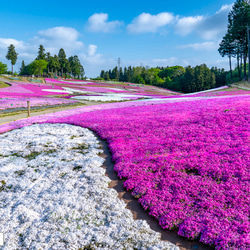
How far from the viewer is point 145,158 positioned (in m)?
9.12

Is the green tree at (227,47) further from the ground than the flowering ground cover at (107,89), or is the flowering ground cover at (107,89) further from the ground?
the green tree at (227,47)

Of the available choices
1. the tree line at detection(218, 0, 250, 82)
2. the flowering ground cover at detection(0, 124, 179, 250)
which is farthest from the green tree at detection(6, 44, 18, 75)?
the flowering ground cover at detection(0, 124, 179, 250)

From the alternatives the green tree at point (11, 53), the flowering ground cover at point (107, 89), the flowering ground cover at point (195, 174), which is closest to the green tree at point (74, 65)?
the green tree at point (11, 53)

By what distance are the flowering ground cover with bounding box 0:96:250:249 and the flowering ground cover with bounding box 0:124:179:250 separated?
0.83 metres

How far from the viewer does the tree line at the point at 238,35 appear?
5383cm

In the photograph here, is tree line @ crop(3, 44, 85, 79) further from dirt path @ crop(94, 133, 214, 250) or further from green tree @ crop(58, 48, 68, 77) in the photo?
dirt path @ crop(94, 133, 214, 250)

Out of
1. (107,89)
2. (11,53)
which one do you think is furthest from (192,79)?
(11,53)

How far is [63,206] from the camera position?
20.7 feet

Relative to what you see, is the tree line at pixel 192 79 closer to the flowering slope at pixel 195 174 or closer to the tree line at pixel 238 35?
the tree line at pixel 238 35

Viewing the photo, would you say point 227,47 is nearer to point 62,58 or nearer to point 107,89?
point 107,89

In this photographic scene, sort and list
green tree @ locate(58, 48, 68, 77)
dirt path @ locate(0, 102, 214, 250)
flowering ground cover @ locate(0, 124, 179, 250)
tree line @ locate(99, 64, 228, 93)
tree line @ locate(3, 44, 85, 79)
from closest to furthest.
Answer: dirt path @ locate(0, 102, 214, 250) < flowering ground cover @ locate(0, 124, 179, 250) < tree line @ locate(99, 64, 228, 93) < tree line @ locate(3, 44, 85, 79) < green tree @ locate(58, 48, 68, 77)

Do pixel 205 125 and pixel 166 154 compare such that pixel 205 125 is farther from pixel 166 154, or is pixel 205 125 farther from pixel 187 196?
pixel 187 196

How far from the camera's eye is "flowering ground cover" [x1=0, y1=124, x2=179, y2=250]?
4969 mm

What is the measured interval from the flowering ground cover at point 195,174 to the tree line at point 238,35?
54.5 m
